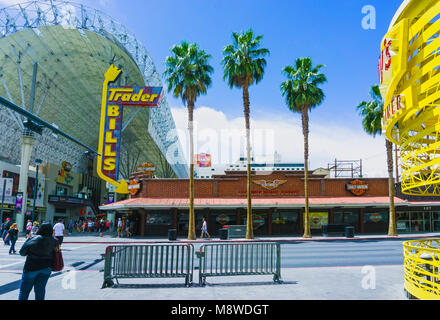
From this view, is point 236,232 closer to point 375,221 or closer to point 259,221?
point 259,221

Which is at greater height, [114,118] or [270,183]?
[114,118]

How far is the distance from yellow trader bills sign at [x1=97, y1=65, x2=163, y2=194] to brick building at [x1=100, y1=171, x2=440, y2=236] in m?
3.96

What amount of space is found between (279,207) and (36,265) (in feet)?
90.8

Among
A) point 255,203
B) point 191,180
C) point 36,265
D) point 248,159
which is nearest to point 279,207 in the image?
point 255,203

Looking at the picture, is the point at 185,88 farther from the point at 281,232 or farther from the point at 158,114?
the point at 158,114

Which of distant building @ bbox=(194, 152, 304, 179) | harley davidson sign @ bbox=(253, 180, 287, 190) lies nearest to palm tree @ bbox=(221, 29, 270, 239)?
harley davidson sign @ bbox=(253, 180, 287, 190)

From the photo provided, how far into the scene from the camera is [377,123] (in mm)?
30453

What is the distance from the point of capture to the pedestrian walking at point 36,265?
6121 millimetres

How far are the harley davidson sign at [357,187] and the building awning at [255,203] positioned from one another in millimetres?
813

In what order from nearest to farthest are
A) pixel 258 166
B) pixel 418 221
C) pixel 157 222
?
pixel 157 222, pixel 418 221, pixel 258 166

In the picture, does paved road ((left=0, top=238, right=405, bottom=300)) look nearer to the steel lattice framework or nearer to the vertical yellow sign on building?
the vertical yellow sign on building

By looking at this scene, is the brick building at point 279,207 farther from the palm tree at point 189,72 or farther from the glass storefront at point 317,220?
the palm tree at point 189,72

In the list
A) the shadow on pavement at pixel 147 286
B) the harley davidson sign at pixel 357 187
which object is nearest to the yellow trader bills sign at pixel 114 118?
the harley davidson sign at pixel 357 187
